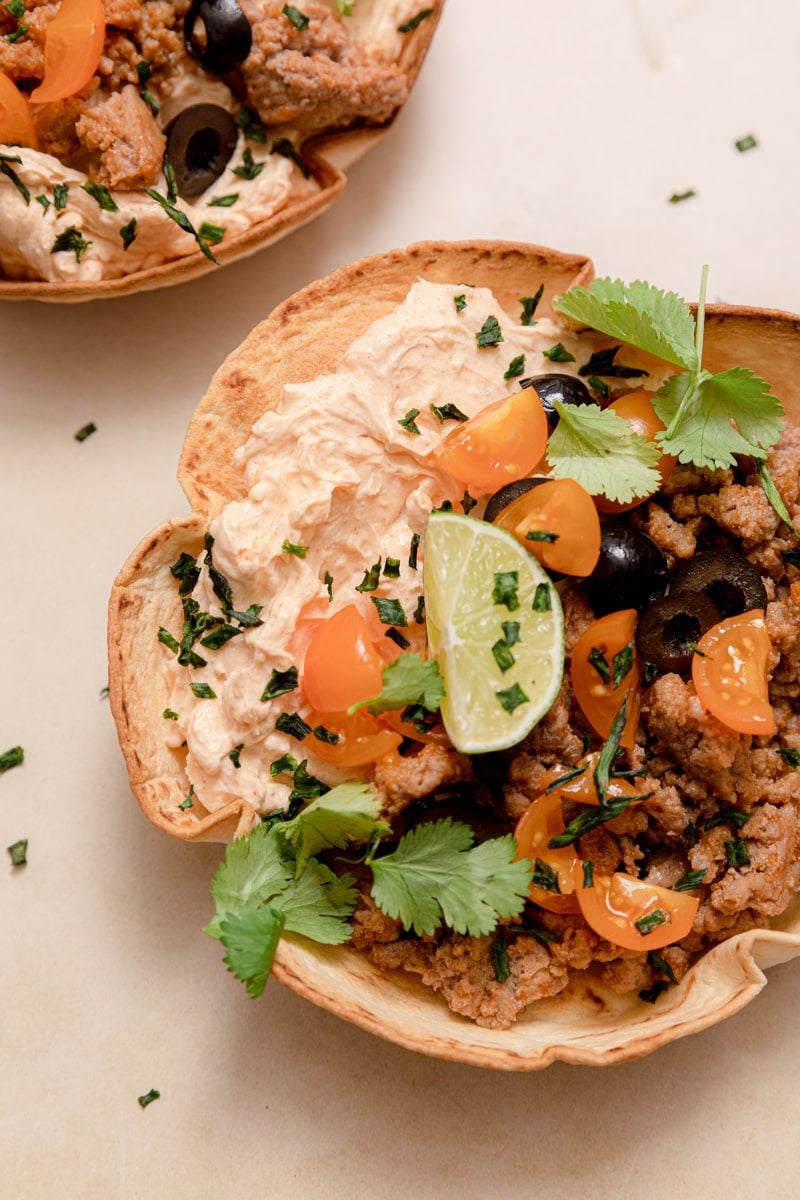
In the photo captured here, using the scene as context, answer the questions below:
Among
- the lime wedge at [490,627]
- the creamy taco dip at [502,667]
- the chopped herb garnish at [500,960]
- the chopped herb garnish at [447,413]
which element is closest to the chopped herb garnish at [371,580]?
the creamy taco dip at [502,667]

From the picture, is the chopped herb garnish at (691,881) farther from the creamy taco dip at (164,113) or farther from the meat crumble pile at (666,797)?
the creamy taco dip at (164,113)

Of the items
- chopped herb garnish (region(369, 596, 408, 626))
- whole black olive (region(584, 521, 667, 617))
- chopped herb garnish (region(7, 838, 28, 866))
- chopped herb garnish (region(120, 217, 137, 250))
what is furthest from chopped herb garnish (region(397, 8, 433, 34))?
chopped herb garnish (region(7, 838, 28, 866))

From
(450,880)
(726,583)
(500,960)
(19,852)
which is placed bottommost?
(500,960)

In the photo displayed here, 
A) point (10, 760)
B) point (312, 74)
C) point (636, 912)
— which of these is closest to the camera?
point (636, 912)

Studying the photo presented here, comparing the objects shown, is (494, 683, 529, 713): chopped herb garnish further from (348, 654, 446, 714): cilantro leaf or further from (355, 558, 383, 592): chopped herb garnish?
(355, 558, 383, 592): chopped herb garnish

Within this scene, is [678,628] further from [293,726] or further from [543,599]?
[293,726]

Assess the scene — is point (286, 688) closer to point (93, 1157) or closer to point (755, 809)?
point (755, 809)

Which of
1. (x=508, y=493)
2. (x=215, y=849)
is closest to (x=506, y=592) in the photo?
(x=508, y=493)

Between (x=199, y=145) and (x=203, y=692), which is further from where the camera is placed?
(x=199, y=145)

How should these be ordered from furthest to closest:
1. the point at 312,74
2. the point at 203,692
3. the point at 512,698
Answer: the point at 312,74 < the point at 203,692 < the point at 512,698
